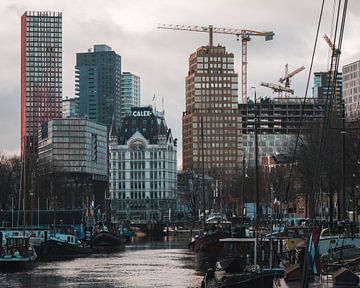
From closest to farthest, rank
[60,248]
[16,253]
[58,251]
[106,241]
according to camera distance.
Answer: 1. [16,253]
2. [58,251]
3. [60,248]
4. [106,241]

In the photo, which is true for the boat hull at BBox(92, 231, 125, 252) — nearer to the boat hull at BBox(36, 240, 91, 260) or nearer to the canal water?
the boat hull at BBox(36, 240, 91, 260)

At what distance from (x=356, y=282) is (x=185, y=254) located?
270 ft

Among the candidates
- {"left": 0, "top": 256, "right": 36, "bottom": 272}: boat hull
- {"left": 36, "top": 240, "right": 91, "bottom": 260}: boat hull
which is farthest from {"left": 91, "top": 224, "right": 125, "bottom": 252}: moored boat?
{"left": 0, "top": 256, "right": 36, "bottom": 272}: boat hull

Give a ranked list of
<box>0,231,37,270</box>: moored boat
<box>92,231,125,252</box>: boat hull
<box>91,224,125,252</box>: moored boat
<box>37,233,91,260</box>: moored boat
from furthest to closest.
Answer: <box>92,231,125,252</box>: boat hull < <box>91,224,125,252</box>: moored boat < <box>37,233,91,260</box>: moored boat < <box>0,231,37,270</box>: moored boat

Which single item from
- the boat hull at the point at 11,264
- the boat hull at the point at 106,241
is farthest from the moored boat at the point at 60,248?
the boat hull at the point at 11,264

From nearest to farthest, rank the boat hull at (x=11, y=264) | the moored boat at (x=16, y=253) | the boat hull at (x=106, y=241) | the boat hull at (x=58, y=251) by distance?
the boat hull at (x=11, y=264) → the moored boat at (x=16, y=253) → the boat hull at (x=58, y=251) → the boat hull at (x=106, y=241)

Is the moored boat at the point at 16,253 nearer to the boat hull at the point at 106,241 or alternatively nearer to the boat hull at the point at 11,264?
the boat hull at the point at 11,264

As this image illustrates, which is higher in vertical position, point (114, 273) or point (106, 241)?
point (106, 241)

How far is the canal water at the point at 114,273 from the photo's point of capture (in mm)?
75312

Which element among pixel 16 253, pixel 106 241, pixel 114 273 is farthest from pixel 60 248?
pixel 114 273

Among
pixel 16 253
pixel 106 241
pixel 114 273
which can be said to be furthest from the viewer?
pixel 106 241

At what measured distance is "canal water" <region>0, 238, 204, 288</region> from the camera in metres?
75.3

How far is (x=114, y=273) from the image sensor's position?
86188 millimetres

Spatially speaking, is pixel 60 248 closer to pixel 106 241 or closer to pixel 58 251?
pixel 58 251
